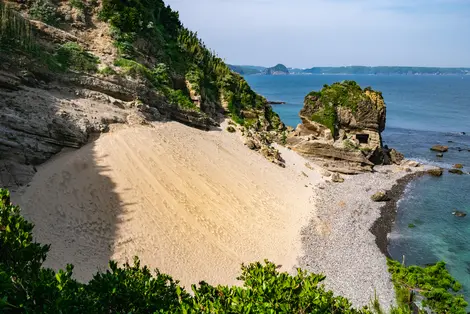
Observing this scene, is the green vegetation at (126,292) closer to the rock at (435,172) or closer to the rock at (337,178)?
the rock at (337,178)

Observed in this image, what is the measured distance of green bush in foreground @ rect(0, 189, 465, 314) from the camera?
789 cm

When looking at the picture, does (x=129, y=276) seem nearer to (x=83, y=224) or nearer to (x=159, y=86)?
(x=83, y=224)

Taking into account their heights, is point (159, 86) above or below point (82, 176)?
above

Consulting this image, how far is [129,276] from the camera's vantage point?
9.98m

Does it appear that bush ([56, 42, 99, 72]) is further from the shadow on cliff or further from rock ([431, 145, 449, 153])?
Answer: rock ([431, 145, 449, 153])

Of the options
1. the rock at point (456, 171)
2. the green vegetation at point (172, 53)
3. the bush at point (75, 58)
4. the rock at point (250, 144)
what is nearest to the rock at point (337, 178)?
the rock at point (250, 144)

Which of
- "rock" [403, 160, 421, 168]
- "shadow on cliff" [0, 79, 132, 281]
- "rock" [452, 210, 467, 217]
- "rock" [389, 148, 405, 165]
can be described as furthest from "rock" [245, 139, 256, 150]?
"rock" [403, 160, 421, 168]

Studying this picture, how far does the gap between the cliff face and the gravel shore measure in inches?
576

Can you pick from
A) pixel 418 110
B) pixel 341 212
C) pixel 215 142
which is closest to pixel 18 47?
pixel 215 142

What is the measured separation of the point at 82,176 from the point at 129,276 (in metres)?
14.5

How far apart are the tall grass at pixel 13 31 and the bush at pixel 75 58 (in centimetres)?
251

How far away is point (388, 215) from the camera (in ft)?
111

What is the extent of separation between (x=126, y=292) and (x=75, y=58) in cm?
2608

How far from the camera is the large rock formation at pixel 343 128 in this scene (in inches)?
1729
